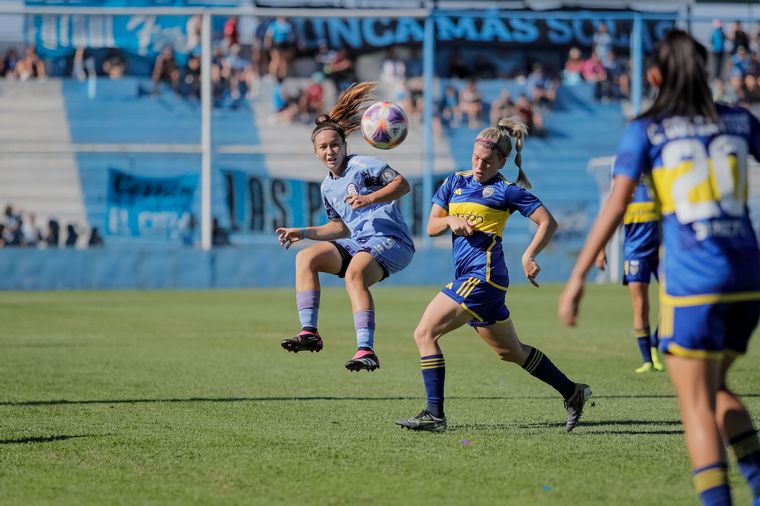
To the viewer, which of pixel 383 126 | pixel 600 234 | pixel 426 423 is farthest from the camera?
pixel 383 126

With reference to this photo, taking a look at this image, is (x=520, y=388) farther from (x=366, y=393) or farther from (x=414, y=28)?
(x=414, y=28)

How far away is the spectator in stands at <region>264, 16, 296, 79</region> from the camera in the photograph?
30500mm

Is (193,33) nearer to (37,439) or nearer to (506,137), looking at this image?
(506,137)

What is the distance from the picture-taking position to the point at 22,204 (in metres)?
26.4

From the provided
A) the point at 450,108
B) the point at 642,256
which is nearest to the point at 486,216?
the point at 642,256

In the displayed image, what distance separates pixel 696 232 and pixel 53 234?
76.0ft

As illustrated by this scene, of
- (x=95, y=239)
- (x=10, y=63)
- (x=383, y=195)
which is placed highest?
(x=10, y=63)

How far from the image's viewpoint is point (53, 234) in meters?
25.8

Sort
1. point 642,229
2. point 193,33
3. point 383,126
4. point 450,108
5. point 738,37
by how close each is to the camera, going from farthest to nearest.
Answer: point 450,108
point 193,33
point 738,37
point 642,229
point 383,126

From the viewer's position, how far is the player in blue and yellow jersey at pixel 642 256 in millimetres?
10672

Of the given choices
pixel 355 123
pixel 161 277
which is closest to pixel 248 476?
pixel 355 123

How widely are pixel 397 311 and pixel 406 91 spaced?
12.1m

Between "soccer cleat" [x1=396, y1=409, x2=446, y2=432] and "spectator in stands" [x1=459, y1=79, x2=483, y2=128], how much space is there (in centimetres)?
2375

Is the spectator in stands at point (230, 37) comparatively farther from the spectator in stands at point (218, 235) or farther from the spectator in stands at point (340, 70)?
the spectator in stands at point (218, 235)
